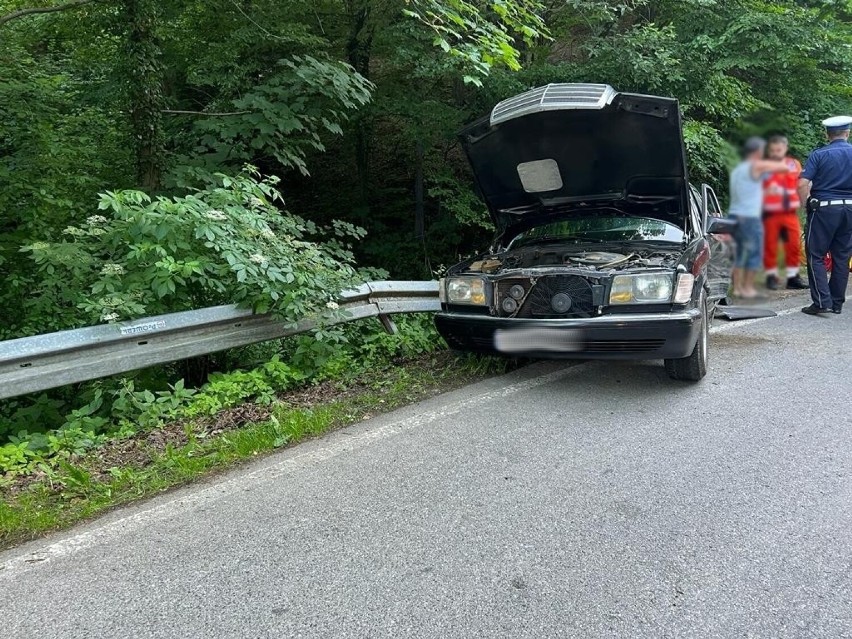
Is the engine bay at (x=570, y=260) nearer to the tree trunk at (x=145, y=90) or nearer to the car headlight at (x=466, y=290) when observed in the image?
the car headlight at (x=466, y=290)

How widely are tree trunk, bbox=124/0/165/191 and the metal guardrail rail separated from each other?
8.73 ft

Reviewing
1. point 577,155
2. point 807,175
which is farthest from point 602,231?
point 807,175

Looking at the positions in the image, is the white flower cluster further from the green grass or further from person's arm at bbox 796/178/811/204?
person's arm at bbox 796/178/811/204

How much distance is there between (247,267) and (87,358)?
123 centimetres

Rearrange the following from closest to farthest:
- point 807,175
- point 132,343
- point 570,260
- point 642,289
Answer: point 807,175, point 642,289, point 132,343, point 570,260

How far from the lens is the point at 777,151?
2.12 feet

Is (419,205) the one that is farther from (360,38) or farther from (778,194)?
(778,194)

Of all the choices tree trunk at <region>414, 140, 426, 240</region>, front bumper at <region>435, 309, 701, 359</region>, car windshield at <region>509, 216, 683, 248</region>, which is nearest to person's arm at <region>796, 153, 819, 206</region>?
front bumper at <region>435, 309, 701, 359</region>

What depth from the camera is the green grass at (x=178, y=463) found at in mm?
2980

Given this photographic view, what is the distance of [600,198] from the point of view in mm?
4613

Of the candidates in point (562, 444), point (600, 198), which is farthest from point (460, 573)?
point (600, 198)

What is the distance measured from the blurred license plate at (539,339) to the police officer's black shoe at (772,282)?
345 centimetres

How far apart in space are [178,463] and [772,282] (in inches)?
135

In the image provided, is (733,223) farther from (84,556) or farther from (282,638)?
(84,556)
